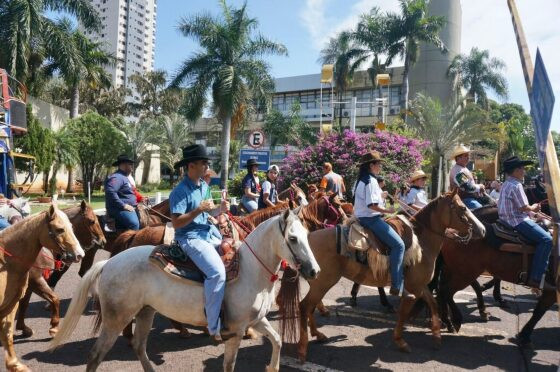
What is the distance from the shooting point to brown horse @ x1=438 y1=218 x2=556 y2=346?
6109 mm

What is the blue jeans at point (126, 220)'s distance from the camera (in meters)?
7.24

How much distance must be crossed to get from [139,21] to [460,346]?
140 metres

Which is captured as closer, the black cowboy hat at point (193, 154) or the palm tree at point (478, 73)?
the black cowboy hat at point (193, 154)

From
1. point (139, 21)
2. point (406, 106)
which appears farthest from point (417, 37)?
point (139, 21)

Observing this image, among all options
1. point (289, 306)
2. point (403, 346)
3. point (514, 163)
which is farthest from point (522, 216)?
point (289, 306)

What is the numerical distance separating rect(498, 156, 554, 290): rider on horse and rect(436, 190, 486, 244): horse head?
2.14 feet

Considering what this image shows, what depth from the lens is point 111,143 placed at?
3066 centimetres

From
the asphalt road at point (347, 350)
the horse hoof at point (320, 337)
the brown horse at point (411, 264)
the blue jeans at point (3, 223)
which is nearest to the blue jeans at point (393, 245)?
the brown horse at point (411, 264)

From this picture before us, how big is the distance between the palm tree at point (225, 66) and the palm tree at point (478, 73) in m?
24.2

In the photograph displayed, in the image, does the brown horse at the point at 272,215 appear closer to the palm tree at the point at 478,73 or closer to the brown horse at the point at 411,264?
the brown horse at the point at 411,264

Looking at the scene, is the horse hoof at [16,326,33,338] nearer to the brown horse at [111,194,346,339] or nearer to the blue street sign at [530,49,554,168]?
the brown horse at [111,194,346,339]

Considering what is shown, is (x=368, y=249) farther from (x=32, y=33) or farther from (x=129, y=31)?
(x=129, y=31)

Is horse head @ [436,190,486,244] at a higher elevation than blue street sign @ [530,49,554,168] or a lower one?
lower

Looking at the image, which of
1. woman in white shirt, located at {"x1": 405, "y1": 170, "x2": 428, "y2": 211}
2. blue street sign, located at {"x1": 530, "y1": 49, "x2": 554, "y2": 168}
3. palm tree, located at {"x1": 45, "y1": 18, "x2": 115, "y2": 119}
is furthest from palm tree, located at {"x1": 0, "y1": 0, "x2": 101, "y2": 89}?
blue street sign, located at {"x1": 530, "y1": 49, "x2": 554, "y2": 168}
